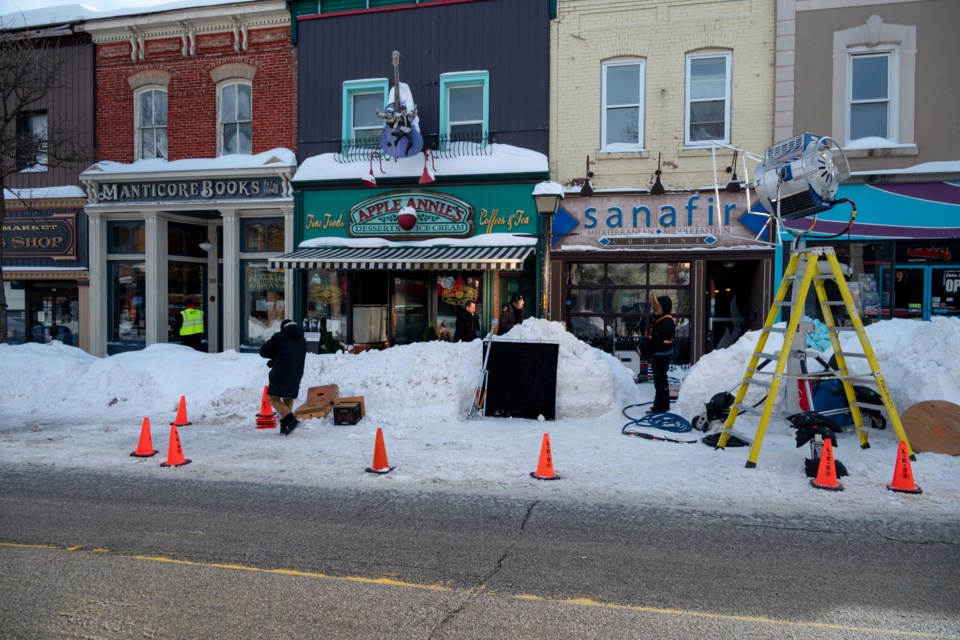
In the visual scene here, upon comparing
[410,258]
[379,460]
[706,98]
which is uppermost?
[706,98]

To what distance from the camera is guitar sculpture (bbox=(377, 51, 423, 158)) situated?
587 inches

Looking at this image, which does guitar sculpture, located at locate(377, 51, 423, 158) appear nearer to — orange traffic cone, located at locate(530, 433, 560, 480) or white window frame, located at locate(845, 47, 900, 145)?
white window frame, located at locate(845, 47, 900, 145)

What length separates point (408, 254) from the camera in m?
14.9

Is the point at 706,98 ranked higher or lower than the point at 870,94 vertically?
higher

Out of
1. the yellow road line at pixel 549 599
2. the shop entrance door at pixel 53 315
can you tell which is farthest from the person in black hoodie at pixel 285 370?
the shop entrance door at pixel 53 315

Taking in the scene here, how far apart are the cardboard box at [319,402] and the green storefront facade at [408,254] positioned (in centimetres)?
462

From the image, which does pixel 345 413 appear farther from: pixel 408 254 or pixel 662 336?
pixel 408 254

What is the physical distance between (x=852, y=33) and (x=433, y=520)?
1321 centimetres

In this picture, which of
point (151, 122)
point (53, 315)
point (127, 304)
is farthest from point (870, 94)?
point (53, 315)

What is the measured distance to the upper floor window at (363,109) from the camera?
16.0 meters

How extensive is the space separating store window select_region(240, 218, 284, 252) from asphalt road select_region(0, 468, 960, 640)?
36.5ft

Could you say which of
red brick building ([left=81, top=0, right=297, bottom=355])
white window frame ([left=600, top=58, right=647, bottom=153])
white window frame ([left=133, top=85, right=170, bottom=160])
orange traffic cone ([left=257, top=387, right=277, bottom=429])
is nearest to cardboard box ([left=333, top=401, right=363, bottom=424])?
orange traffic cone ([left=257, top=387, right=277, bottom=429])

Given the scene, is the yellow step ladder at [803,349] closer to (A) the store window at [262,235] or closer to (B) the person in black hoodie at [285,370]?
(B) the person in black hoodie at [285,370]

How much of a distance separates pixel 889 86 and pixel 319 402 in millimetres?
12544
